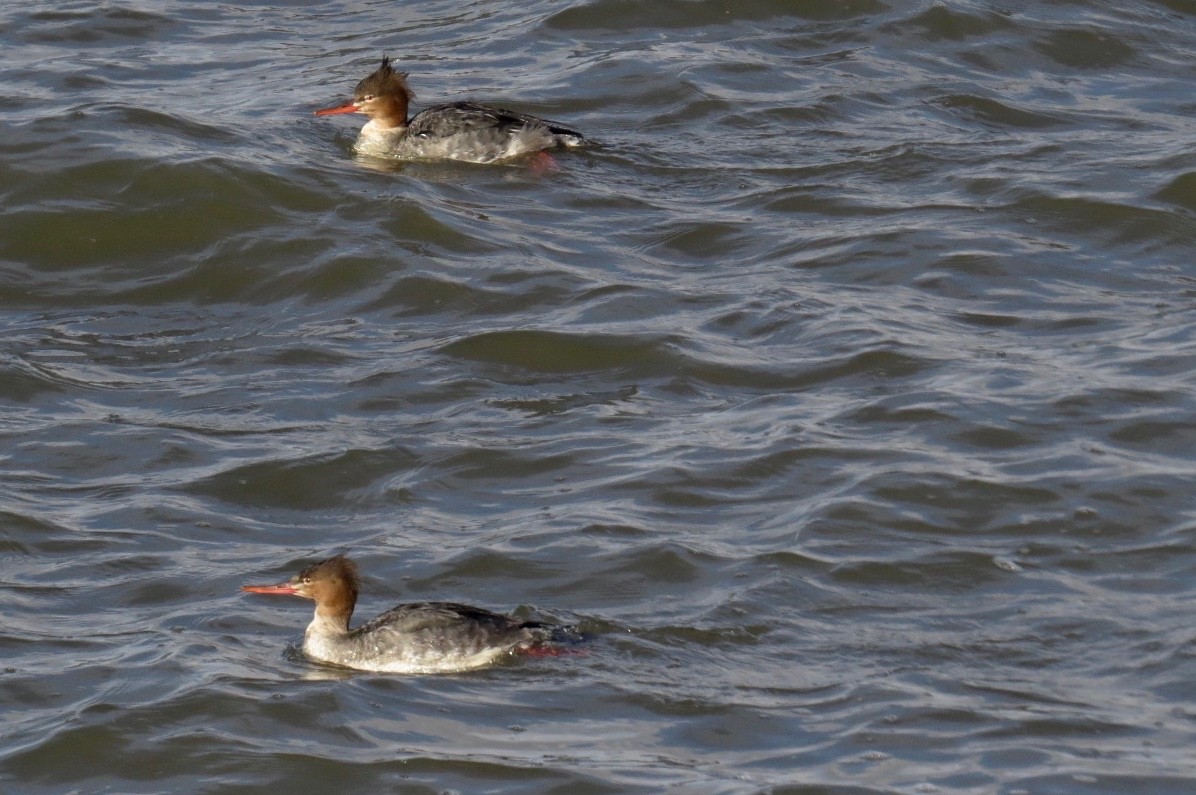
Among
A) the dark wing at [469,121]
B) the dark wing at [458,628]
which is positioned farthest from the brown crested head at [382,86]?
the dark wing at [458,628]

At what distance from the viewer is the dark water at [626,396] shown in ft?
26.9

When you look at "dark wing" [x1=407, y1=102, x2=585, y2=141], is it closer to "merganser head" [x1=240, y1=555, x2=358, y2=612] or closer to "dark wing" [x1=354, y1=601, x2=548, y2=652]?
"merganser head" [x1=240, y1=555, x2=358, y2=612]

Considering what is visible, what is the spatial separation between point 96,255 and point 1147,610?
7.98 meters

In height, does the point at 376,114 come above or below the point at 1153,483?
above

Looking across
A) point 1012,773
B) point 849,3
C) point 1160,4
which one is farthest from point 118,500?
point 1160,4

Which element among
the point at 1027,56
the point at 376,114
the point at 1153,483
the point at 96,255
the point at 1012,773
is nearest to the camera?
the point at 1012,773

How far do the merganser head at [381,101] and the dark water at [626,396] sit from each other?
0.38 meters

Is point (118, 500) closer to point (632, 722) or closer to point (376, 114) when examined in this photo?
point (632, 722)

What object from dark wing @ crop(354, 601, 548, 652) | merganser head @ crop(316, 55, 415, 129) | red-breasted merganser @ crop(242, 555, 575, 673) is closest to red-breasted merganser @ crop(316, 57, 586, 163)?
merganser head @ crop(316, 55, 415, 129)

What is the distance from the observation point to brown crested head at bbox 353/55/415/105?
1548 centimetres

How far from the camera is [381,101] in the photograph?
50.7 ft

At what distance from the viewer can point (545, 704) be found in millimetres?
8383

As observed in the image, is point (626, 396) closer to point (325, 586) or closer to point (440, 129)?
point (325, 586)

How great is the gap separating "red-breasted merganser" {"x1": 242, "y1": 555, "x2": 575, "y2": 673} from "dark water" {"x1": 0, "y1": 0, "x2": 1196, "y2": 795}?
4.4 inches
